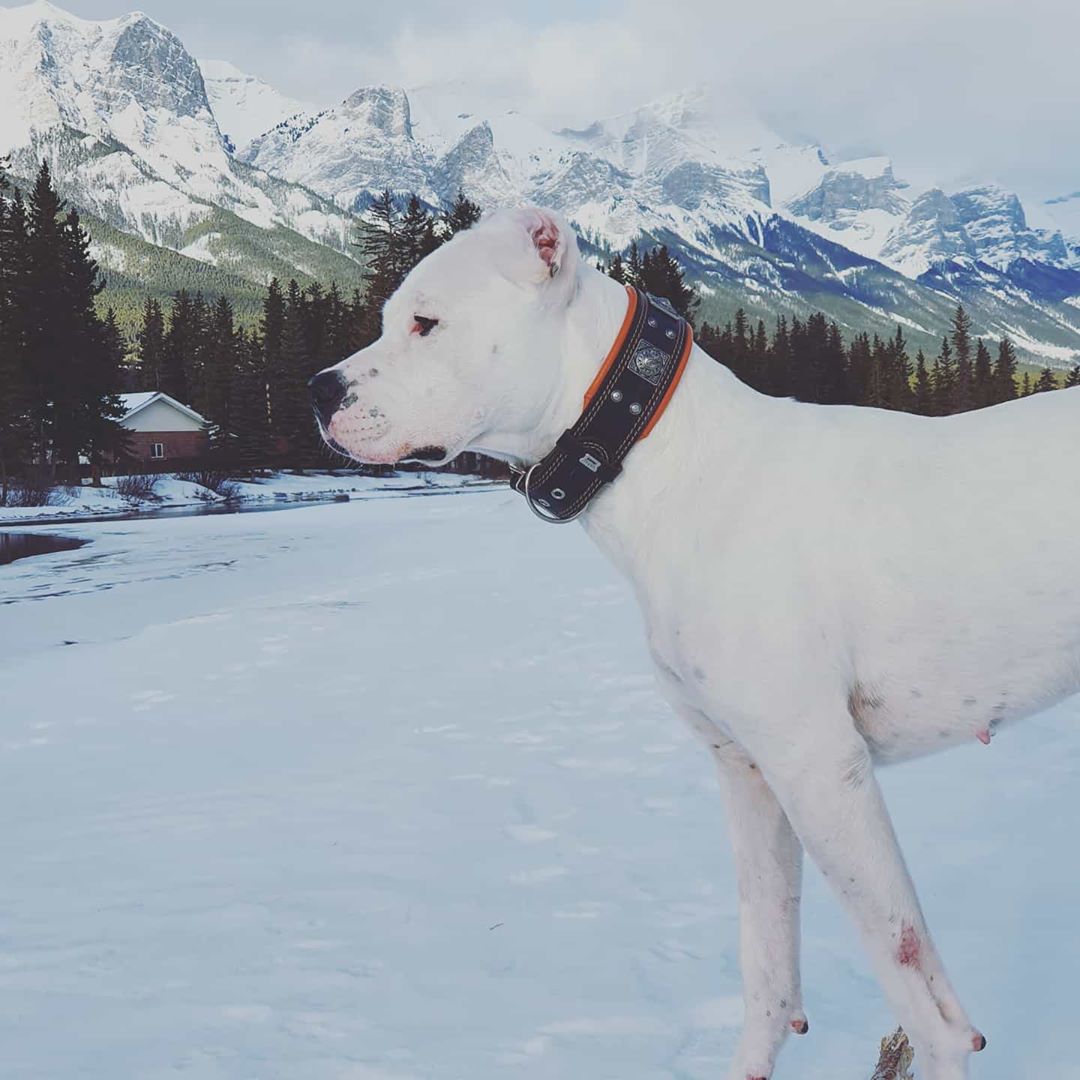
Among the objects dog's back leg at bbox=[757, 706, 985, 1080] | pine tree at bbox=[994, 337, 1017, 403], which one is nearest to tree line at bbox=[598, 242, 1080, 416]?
pine tree at bbox=[994, 337, 1017, 403]

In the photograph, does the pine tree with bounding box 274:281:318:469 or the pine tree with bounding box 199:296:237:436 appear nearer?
the pine tree with bounding box 274:281:318:469

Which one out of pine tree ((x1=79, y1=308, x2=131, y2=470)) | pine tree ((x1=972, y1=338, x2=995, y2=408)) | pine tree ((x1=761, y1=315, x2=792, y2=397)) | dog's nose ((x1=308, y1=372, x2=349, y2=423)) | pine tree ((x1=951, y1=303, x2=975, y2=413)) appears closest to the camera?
dog's nose ((x1=308, y1=372, x2=349, y2=423))

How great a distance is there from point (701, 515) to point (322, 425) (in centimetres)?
109

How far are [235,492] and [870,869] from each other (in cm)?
4635

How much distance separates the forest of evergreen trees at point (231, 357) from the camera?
139ft

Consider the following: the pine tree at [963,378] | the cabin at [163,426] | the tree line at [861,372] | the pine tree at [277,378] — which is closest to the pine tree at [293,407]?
the pine tree at [277,378]

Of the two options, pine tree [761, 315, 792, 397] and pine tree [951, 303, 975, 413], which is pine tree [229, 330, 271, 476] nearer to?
pine tree [761, 315, 792, 397]

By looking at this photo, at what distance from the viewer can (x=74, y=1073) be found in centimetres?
264

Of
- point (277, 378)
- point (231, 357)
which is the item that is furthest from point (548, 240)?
point (231, 357)

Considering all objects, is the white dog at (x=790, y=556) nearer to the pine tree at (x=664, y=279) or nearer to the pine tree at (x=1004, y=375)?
the pine tree at (x=664, y=279)

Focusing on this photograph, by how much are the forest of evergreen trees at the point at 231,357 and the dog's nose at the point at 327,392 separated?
425 inches

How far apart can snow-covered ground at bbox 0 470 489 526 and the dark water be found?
6403 mm

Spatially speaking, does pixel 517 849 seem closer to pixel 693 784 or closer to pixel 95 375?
pixel 693 784

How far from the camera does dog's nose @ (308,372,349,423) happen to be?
2.60 meters
